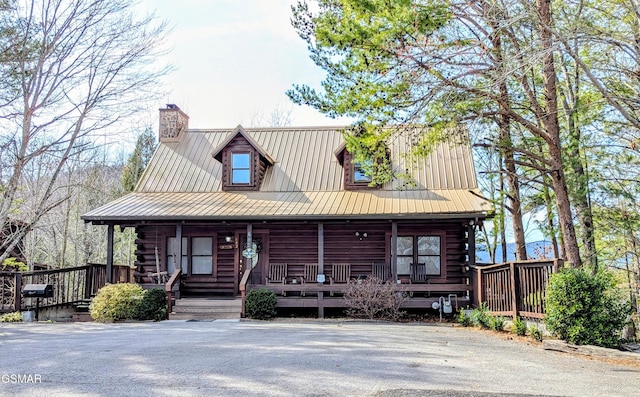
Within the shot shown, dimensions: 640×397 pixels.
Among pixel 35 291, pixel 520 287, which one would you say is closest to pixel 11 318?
pixel 35 291

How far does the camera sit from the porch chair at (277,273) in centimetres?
1673

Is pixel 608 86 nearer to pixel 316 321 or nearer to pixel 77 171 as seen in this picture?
pixel 316 321

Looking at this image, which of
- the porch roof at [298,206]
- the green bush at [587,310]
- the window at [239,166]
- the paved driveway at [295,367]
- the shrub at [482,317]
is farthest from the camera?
the window at [239,166]

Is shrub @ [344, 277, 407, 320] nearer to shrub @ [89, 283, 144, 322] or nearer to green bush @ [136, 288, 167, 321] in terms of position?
green bush @ [136, 288, 167, 321]

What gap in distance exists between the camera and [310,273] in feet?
56.4

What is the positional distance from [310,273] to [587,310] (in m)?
9.56

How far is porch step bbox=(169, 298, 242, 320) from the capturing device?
15.1m

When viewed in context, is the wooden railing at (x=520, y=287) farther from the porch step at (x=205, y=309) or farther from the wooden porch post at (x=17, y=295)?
the wooden porch post at (x=17, y=295)

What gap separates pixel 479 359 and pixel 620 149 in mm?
10758

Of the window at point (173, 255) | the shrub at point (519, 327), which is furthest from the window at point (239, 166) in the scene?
the shrub at point (519, 327)

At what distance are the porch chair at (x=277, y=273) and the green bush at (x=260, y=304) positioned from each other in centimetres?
154

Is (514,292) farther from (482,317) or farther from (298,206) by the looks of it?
(298,206)

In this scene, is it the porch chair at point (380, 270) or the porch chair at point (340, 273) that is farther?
the porch chair at point (340, 273)

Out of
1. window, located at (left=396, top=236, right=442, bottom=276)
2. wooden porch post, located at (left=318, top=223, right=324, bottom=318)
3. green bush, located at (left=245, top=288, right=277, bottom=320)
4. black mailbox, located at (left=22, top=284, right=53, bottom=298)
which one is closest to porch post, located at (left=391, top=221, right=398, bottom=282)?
window, located at (left=396, top=236, right=442, bottom=276)
